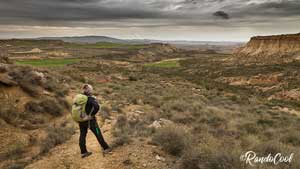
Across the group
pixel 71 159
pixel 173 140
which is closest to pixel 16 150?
pixel 71 159

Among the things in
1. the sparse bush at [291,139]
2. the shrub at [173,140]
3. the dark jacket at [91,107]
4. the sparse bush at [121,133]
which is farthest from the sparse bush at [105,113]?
the sparse bush at [291,139]

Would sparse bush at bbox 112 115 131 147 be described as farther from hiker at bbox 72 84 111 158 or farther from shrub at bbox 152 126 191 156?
hiker at bbox 72 84 111 158

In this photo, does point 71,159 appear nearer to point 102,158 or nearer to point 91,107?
point 102,158

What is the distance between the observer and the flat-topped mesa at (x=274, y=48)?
6266cm

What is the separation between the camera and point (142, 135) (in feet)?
25.2

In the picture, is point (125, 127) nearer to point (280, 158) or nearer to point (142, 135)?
point (142, 135)

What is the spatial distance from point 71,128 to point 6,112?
2.65 m

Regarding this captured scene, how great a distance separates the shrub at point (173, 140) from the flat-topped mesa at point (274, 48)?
188 feet

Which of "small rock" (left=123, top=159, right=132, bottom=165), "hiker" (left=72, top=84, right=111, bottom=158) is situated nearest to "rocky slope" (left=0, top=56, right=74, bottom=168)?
"hiker" (left=72, top=84, right=111, bottom=158)

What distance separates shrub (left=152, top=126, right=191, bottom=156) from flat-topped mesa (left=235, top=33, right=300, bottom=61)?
188ft

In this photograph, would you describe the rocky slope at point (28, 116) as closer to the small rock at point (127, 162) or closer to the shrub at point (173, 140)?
the small rock at point (127, 162)

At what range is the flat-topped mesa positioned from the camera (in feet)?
206

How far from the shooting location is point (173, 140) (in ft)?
21.7

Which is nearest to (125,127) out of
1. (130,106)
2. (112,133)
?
(112,133)
